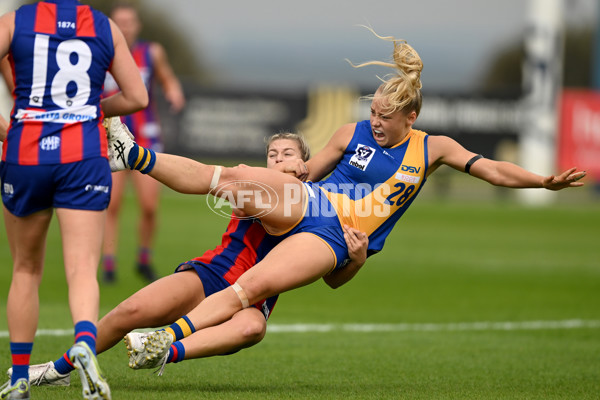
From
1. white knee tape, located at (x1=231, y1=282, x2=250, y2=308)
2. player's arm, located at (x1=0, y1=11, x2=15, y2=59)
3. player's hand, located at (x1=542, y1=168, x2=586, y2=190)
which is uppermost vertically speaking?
player's arm, located at (x1=0, y1=11, x2=15, y2=59)

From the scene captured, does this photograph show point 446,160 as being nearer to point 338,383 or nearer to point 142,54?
point 338,383

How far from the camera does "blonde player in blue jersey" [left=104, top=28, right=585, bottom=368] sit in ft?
15.9

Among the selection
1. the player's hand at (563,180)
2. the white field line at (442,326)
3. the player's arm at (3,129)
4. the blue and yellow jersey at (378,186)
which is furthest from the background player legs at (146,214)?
the player's hand at (563,180)

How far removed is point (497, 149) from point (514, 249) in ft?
36.8

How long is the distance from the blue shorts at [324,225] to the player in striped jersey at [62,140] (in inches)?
49.3

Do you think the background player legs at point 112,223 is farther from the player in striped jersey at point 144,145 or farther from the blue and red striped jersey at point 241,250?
the blue and red striped jersey at point 241,250

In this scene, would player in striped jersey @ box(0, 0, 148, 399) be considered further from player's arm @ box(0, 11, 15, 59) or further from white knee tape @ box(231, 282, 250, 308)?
white knee tape @ box(231, 282, 250, 308)

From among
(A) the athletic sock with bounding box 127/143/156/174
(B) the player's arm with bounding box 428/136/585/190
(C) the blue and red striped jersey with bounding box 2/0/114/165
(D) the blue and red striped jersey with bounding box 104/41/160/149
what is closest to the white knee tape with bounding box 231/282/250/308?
(A) the athletic sock with bounding box 127/143/156/174

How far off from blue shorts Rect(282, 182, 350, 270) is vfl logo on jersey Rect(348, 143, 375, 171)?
1.04 feet

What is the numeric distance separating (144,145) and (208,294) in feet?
16.1

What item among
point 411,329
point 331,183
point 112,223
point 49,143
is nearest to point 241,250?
point 331,183

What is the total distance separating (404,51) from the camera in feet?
17.7

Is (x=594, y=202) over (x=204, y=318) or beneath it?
beneath

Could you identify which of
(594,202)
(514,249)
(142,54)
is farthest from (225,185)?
(594,202)
